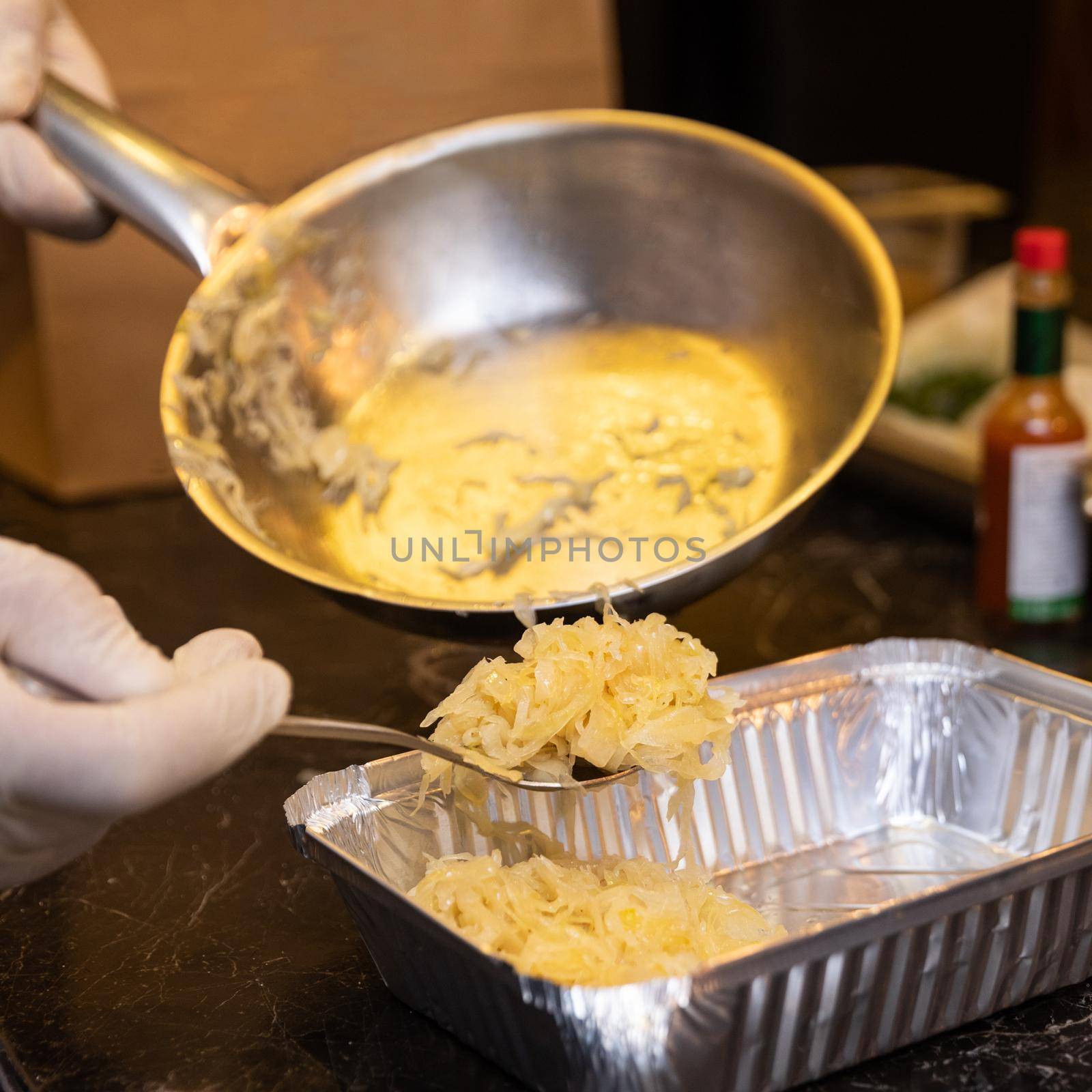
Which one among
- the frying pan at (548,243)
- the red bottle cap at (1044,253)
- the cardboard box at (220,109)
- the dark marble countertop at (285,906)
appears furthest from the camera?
the cardboard box at (220,109)

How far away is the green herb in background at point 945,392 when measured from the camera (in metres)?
1.75

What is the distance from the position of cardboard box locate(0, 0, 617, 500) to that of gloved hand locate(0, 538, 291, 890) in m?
1.13

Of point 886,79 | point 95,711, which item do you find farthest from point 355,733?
point 886,79

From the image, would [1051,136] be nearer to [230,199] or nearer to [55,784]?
[230,199]

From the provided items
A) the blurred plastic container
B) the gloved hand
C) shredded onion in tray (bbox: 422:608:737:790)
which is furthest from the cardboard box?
the gloved hand

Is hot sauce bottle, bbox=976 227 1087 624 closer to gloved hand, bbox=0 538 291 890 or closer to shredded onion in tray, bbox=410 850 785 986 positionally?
shredded onion in tray, bbox=410 850 785 986

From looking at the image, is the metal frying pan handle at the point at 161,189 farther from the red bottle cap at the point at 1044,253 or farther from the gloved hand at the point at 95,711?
the red bottle cap at the point at 1044,253

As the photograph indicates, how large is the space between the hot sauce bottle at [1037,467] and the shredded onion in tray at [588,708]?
0.55 metres

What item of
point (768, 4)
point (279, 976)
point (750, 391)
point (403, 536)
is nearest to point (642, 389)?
point (750, 391)

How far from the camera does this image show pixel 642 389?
1301mm

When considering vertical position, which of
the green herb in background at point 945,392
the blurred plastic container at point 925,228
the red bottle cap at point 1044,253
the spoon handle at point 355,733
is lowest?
the green herb in background at point 945,392

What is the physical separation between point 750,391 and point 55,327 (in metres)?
0.92

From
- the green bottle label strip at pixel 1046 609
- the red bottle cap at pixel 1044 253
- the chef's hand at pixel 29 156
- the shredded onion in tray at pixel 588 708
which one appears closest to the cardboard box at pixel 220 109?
the chef's hand at pixel 29 156

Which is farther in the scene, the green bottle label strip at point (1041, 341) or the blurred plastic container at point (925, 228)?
the blurred plastic container at point (925, 228)
